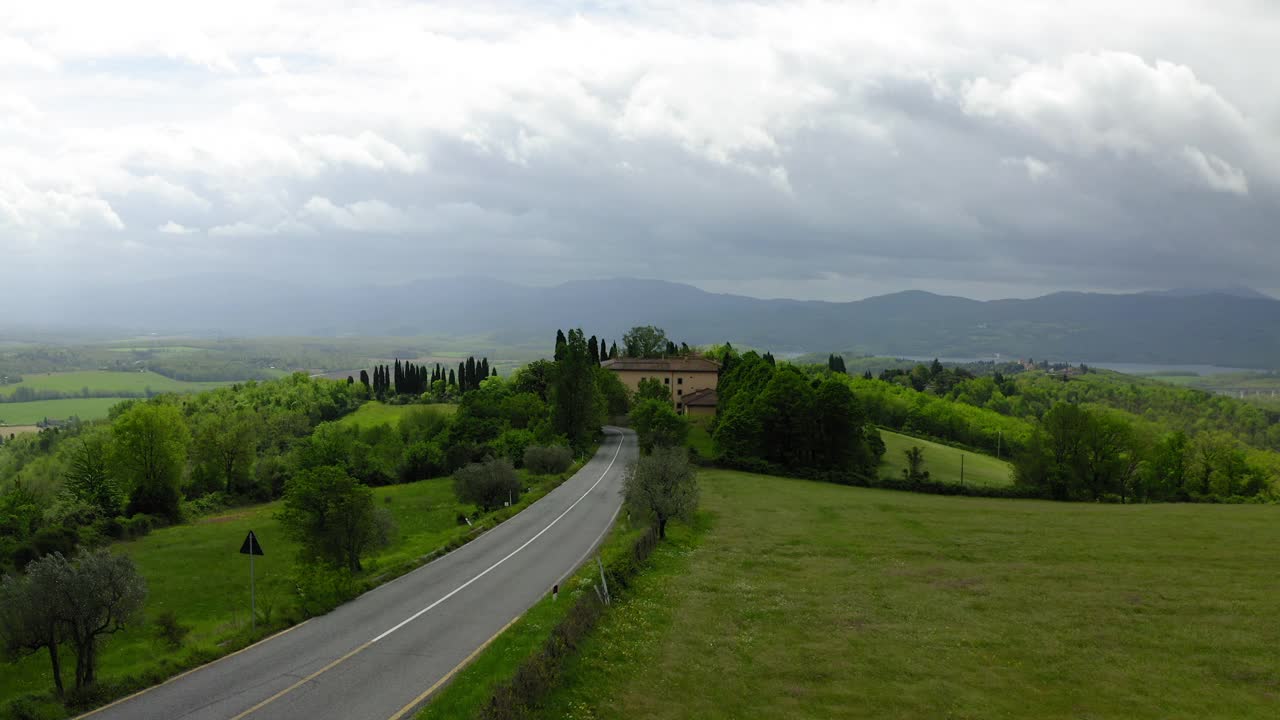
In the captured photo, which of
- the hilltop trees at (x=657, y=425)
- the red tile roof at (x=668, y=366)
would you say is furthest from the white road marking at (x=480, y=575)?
the red tile roof at (x=668, y=366)

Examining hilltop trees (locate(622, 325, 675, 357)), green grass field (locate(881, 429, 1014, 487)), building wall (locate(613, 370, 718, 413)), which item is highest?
hilltop trees (locate(622, 325, 675, 357))

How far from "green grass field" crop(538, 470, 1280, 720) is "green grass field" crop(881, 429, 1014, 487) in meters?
31.7

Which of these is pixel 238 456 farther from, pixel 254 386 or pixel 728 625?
pixel 254 386

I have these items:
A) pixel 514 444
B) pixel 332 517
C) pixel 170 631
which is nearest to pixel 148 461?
pixel 514 444

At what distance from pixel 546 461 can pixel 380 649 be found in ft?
153

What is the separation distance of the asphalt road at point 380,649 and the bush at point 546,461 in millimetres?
29380

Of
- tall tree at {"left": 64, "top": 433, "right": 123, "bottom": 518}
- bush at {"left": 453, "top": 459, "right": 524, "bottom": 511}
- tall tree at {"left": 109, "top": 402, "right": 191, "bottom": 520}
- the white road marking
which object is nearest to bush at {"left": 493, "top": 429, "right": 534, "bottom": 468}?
the white road marking

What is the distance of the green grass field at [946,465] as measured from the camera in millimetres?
78062

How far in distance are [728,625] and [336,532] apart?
20.8 m

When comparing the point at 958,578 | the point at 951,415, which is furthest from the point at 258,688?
the point at 951,415

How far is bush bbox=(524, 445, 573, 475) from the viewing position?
6988cm

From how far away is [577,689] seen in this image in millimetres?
19750

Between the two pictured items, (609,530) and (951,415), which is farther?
(951,415)

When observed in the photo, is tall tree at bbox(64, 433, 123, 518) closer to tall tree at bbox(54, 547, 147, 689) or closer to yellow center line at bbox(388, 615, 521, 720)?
tall tree at bbox(54, 547, 147, 689)
